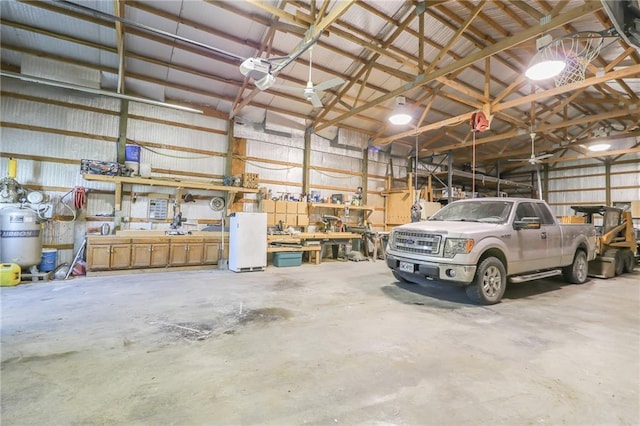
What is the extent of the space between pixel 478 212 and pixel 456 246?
132 cm

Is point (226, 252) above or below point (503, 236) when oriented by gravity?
below

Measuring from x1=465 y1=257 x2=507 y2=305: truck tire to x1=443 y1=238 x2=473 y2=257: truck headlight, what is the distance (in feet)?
1.33

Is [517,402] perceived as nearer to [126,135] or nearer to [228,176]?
[228,176]

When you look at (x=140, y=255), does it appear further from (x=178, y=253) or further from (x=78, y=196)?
(x=78, y=196)

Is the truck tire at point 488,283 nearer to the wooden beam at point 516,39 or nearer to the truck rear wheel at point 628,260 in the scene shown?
the wooden beam at point 516,39

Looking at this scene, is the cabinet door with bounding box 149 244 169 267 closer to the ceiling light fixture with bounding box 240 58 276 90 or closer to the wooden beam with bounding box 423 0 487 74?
the ceiling light fixture with bounding box 240 58 276 90

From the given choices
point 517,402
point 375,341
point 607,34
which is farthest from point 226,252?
point 607,34

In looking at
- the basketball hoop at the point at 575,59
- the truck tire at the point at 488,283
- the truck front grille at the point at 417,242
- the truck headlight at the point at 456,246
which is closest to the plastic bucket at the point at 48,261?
the truck front grille at the point at 417,242

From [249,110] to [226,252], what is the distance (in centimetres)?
412

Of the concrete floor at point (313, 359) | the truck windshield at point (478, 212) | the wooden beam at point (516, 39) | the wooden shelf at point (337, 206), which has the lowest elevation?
the concrete floor at point (313, 359)

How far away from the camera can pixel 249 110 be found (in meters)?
8.06

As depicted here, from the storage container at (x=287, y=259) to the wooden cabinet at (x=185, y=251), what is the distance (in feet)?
6.12

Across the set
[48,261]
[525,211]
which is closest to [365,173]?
[525,211]

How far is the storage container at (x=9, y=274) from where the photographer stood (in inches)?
186
